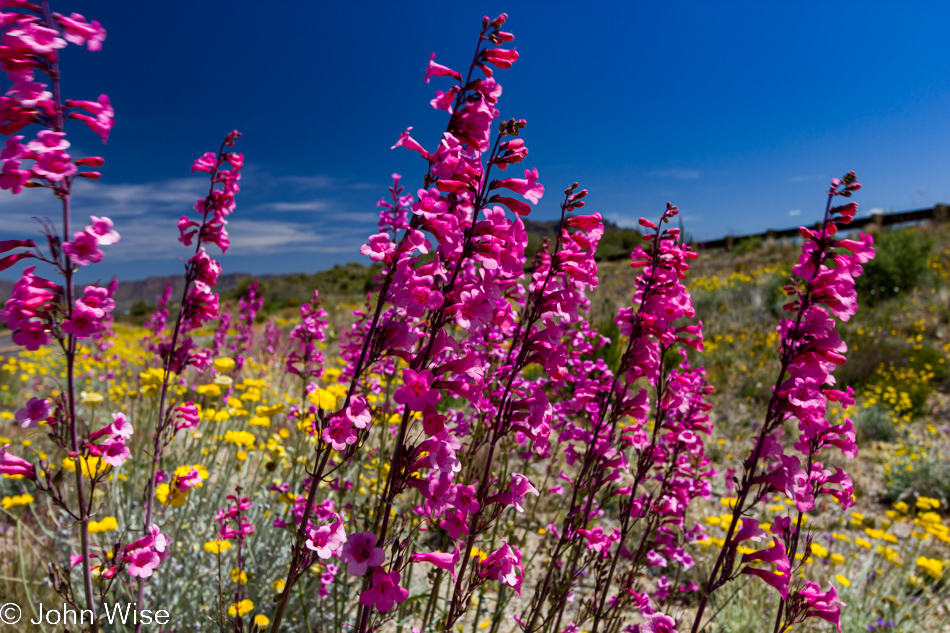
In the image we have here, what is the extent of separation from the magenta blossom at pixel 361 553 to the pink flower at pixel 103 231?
1299 millimetres

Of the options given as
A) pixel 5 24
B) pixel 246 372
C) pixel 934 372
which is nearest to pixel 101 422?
pixel 246 372

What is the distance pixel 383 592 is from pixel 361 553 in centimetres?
13

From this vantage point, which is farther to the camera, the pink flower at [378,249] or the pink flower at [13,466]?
the pink flower at [13,466]

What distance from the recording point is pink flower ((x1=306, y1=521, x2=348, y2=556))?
1.56 meters

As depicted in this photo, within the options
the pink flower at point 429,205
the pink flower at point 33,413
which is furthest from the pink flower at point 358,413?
the pink flower at point 33,413

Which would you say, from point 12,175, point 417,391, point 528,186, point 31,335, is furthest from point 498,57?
point 31,335

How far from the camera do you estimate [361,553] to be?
60.5 inches

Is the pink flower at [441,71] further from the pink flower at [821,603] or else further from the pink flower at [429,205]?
the pink flower at [821,603]

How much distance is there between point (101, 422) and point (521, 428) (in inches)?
230

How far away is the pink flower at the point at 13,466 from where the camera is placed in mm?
1837

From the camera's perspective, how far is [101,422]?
18.8 feet

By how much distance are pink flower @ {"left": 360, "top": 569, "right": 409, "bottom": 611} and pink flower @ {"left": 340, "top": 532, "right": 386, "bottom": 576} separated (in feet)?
0.15

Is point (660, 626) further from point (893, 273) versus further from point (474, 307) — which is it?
point (893, 273)

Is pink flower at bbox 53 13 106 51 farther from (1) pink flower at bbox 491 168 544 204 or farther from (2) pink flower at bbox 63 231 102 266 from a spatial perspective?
(1) pink flower at bbox 491 168 544 204
